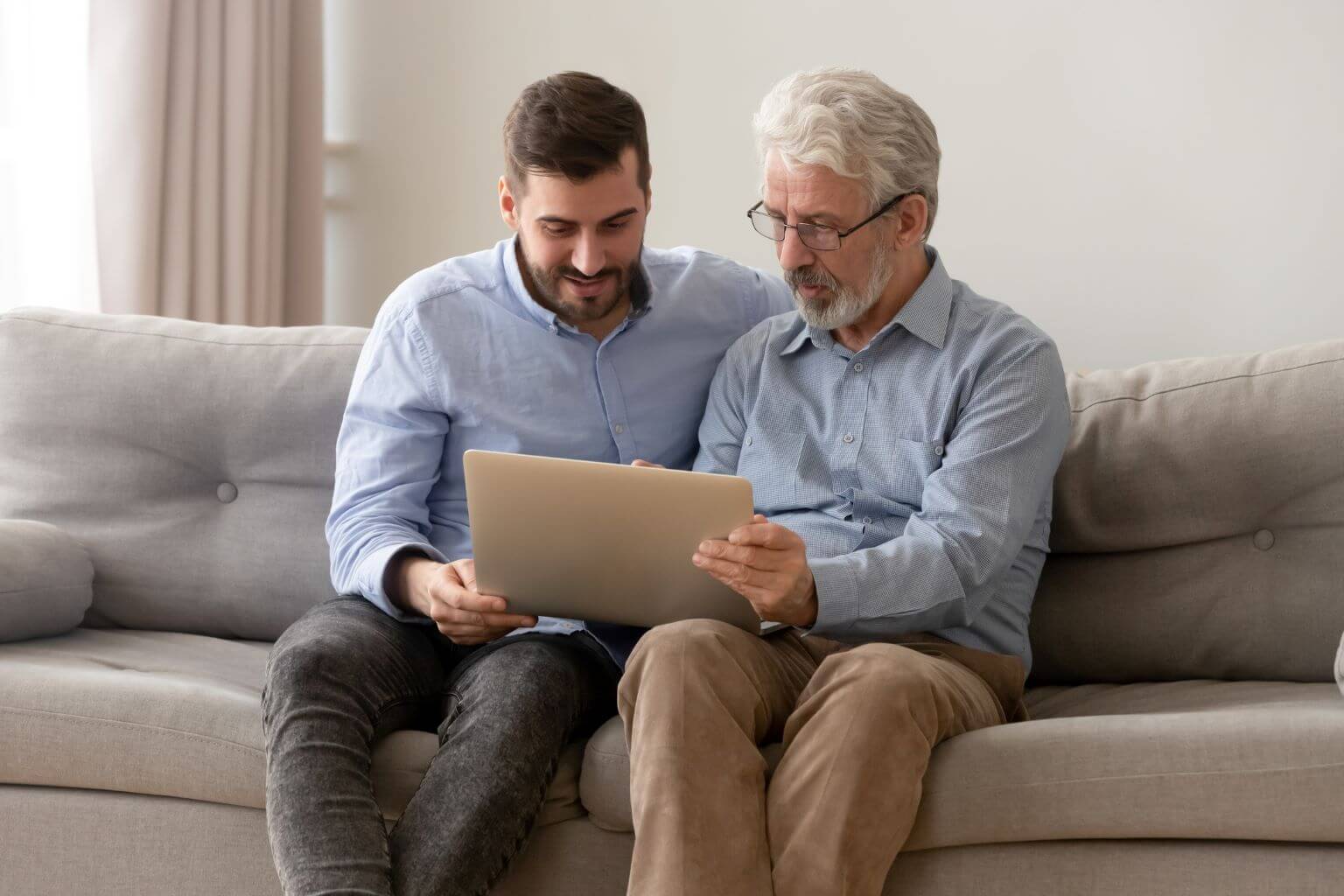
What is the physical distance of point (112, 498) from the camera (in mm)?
2250

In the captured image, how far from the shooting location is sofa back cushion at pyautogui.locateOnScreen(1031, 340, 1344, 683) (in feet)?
6.18

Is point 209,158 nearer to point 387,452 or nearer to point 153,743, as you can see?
point 387,452

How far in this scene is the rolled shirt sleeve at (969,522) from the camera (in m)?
1.60

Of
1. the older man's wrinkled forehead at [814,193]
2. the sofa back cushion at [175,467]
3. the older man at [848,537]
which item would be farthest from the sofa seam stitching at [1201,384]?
the sofa back cushion at [175,467]

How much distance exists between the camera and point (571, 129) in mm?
1844

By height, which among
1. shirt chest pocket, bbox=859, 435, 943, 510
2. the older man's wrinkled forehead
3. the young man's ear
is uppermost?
the older man's wrinkled forehead

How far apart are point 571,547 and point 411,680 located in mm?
341

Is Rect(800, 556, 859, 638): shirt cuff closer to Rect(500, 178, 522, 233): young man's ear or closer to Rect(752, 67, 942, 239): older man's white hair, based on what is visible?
Rect(752, 67, 942, 239): older man's white hair

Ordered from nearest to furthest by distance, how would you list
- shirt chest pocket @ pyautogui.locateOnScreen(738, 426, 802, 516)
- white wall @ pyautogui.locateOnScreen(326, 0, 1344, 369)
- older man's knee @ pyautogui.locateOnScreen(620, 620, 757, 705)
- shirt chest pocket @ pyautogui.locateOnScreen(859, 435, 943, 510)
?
older man's knee @ pyautogui.locateOnScreen(620, 620, 757, 705) < shirt chest pocket @ pyautogui.locateOnScreen(859, 435, 943, 510) < shirt chest pocket @ pyautogui.locateOnScreen(738, 426, 802, 516) < white wall @ pyautogui.locateOnScreen(326, 0, 1344, 369)

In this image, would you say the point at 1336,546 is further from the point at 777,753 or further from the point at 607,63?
the point at 607,63

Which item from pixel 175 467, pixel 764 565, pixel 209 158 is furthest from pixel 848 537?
pixel 209 158

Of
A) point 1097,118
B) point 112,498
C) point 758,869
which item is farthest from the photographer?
point 1097,118

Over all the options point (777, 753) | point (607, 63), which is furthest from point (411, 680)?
point (607, 63)

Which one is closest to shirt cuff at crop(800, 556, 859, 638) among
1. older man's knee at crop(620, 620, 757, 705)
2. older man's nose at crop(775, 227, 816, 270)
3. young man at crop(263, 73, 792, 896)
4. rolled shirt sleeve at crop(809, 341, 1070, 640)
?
rolled shirt sleeve at crop(809, 341, 1070, 640)
